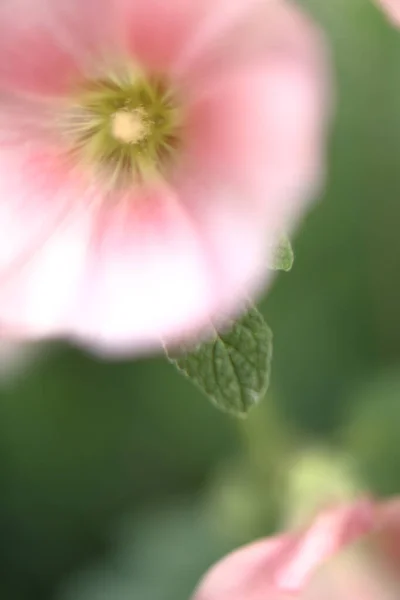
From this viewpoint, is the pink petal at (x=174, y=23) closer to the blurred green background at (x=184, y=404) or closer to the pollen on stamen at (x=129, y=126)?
the pollen on stamen at (x=129, y=126)

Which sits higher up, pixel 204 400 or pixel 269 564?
pixel 204 400

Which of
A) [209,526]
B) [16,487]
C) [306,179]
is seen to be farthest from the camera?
[16,487]

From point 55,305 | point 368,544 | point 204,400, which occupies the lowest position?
point 368,544

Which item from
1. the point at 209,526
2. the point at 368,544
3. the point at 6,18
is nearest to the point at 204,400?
the point at 209,526

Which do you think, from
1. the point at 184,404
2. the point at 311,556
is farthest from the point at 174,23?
the point at 184,404

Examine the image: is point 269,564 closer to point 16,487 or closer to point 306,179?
point 306,179

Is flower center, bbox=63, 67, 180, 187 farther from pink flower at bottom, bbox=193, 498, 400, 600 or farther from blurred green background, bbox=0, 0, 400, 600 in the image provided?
blurred green background, bbox=0, 0, 400, 600
